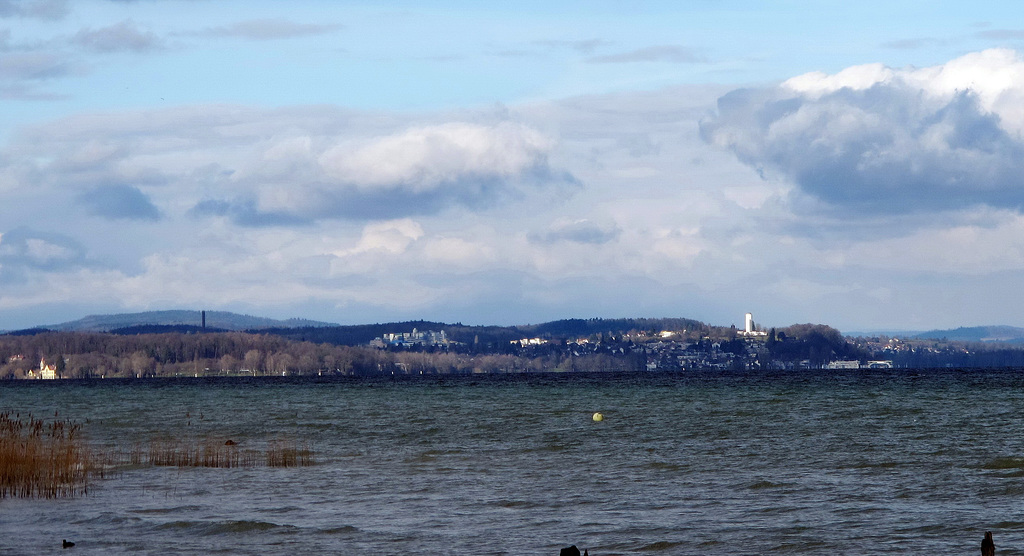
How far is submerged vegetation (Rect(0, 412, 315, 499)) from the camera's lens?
3012 centimetres

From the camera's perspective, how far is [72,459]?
1284 inches

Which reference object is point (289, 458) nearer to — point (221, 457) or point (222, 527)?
point (221, 457)

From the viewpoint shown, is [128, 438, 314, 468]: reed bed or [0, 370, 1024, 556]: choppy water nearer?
[0, 370, 1024, 556]: choppy water

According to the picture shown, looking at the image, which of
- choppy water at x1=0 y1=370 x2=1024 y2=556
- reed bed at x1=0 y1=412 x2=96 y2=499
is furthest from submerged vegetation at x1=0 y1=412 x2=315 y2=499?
choppy water at x1=0 y1=370 x2=1024 y2=556

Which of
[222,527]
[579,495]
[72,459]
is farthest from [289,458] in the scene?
[222,527]

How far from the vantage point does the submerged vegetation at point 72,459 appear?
3012 centimetres

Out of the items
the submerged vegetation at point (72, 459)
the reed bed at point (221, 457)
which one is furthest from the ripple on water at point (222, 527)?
the reed bed at point (221, 457)

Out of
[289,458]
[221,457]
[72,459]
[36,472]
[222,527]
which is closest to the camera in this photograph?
[222,527]

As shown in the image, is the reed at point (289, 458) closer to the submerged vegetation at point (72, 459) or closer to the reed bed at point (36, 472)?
the submerged vegetation at point (72, 459)

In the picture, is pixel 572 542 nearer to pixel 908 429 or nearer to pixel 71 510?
pixel 71 510

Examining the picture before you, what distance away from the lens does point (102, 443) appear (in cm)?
5016

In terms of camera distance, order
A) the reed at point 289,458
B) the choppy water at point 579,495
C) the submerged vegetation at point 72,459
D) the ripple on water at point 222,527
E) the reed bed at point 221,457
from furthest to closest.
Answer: the reed bed at point 221,457 → the reed at point 289,458 → the submerged vegetation at point 72,459 → the ripple on water at point 222,527 → the choppy water at point 579,495

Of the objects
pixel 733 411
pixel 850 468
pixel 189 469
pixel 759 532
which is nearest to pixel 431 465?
pixel 189 469

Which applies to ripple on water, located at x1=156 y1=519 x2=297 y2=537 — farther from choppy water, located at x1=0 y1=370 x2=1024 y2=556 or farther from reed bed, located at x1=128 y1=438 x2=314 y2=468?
reed bed, located at x1=128 y1=438 x2=314 y2=468
